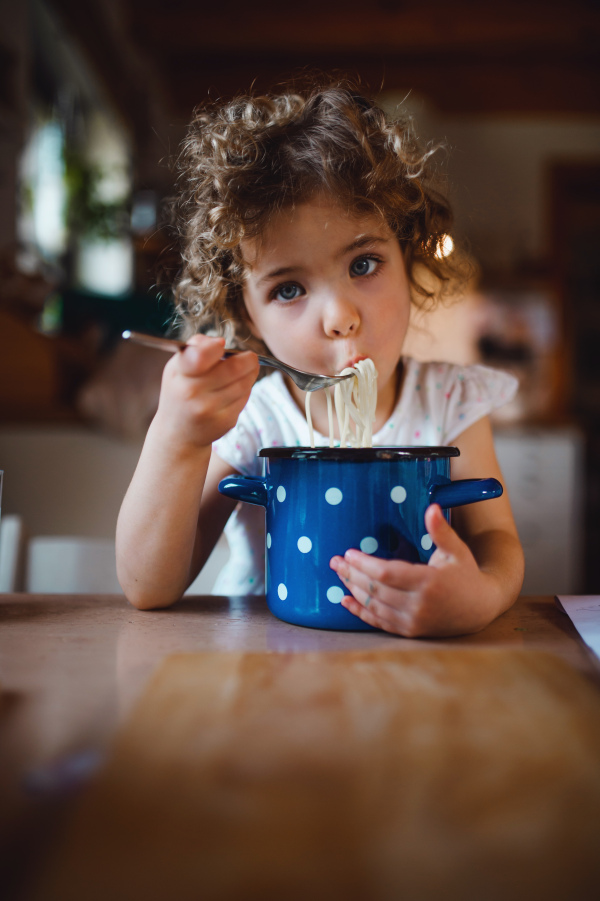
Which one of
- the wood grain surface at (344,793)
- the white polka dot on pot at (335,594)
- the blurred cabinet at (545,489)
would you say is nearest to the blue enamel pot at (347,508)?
the white polka dot on pot at (335,594)

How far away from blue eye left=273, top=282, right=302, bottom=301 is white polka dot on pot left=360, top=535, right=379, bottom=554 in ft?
0.98

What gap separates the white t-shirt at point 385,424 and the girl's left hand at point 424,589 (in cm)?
34

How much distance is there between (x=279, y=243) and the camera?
2.22 ft

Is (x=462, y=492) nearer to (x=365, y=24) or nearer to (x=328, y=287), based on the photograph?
(x=328, y=287)

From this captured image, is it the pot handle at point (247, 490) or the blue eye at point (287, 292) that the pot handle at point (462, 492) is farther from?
the blue eye at point (287, 292)

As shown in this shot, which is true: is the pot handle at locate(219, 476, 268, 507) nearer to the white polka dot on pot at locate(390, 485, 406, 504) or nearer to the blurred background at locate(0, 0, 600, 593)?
the white polka dot on pot at locate(390, 485, 406, 504)

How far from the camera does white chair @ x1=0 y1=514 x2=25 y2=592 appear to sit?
32.9 inches

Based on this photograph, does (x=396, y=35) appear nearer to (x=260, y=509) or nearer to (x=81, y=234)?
(x=81, y=234)

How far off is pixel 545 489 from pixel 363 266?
9.32 feet

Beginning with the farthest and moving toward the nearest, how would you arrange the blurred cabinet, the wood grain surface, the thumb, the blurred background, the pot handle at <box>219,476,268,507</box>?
the blurred cabinet → the blurred background → the pot handle at <box>219,476,268,507</box> → the thumb → the wood grain surface

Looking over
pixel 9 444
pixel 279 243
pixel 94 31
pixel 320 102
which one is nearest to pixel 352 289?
pixel 279 243

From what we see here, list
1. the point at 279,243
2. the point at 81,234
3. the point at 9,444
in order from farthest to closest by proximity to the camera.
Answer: the point at 81,234
the point at 9,444
the point at 279,243

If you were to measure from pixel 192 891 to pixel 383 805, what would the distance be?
0.27 ft

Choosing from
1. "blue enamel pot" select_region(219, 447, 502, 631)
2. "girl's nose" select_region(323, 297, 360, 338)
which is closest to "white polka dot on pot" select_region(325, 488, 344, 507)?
"blue enamel pot" select_region(219, 447, 502, 631)
